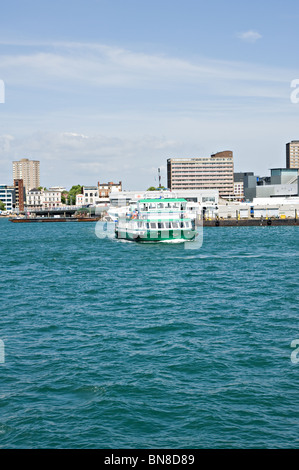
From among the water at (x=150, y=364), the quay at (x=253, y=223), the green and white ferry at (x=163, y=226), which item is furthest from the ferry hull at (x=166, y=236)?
the quay at (x=253, y=223)

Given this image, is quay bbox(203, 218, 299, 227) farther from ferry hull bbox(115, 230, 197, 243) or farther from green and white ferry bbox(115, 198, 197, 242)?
ferry hull bbox(115, 230, 197, 243)

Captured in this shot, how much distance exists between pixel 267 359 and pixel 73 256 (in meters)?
41.6

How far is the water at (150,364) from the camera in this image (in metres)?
12.7

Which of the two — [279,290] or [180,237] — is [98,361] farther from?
[180,237]

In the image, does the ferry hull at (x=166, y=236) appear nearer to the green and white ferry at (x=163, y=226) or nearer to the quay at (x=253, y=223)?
the green and white ferry at (x=163, y=226)

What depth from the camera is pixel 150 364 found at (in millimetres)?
17500

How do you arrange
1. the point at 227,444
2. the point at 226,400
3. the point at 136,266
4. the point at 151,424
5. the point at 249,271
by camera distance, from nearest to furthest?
1. the point at 227,444
2. the point at 151,424
3. the point at 226,400
4. the point at 249,271
5. the point at 136,266

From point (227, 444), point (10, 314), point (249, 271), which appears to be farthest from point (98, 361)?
point (249, 271)

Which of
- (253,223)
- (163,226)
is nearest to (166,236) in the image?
(163,226)

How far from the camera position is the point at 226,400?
566 inches

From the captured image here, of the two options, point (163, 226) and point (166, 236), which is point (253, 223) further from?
point (166, 236)

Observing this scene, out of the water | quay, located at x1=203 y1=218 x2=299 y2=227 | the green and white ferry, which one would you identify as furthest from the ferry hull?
quay, located at x1=203 y1=218 x2=299 y2=227
